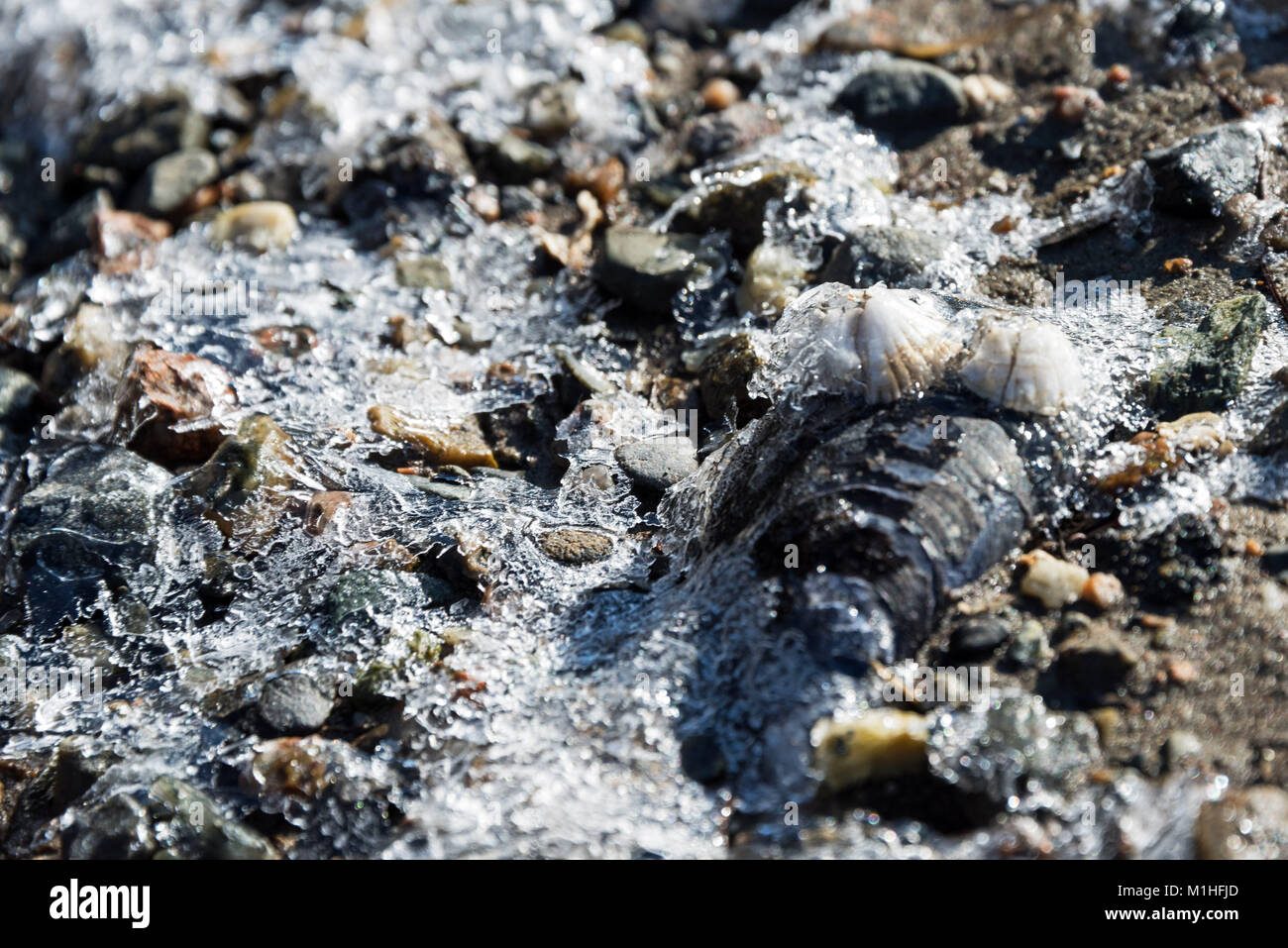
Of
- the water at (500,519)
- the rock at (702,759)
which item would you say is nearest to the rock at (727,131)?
the water at (500,519)

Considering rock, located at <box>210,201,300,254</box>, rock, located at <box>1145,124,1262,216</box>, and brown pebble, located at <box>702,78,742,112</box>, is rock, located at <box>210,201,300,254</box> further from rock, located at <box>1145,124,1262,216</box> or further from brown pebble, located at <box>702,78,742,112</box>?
rock, located at <box>1145,124,1262,216</box>

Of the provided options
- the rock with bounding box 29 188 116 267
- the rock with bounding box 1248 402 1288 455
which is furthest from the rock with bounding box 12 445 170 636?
the rock with bounding box 1248 402 1288 455

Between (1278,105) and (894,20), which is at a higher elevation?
(894,20)

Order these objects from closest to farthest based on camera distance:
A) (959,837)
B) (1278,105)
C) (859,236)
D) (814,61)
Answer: (959,837)
(859,236)
(1278,105)
(814,61)

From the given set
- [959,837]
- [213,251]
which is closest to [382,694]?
[959,837]

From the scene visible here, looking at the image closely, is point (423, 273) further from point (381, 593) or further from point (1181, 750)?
point (1181, 750)

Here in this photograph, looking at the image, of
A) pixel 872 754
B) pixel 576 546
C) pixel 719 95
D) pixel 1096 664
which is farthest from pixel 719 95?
pixel 872 754

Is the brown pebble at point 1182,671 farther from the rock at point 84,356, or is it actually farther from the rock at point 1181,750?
the rock at point 84,356
